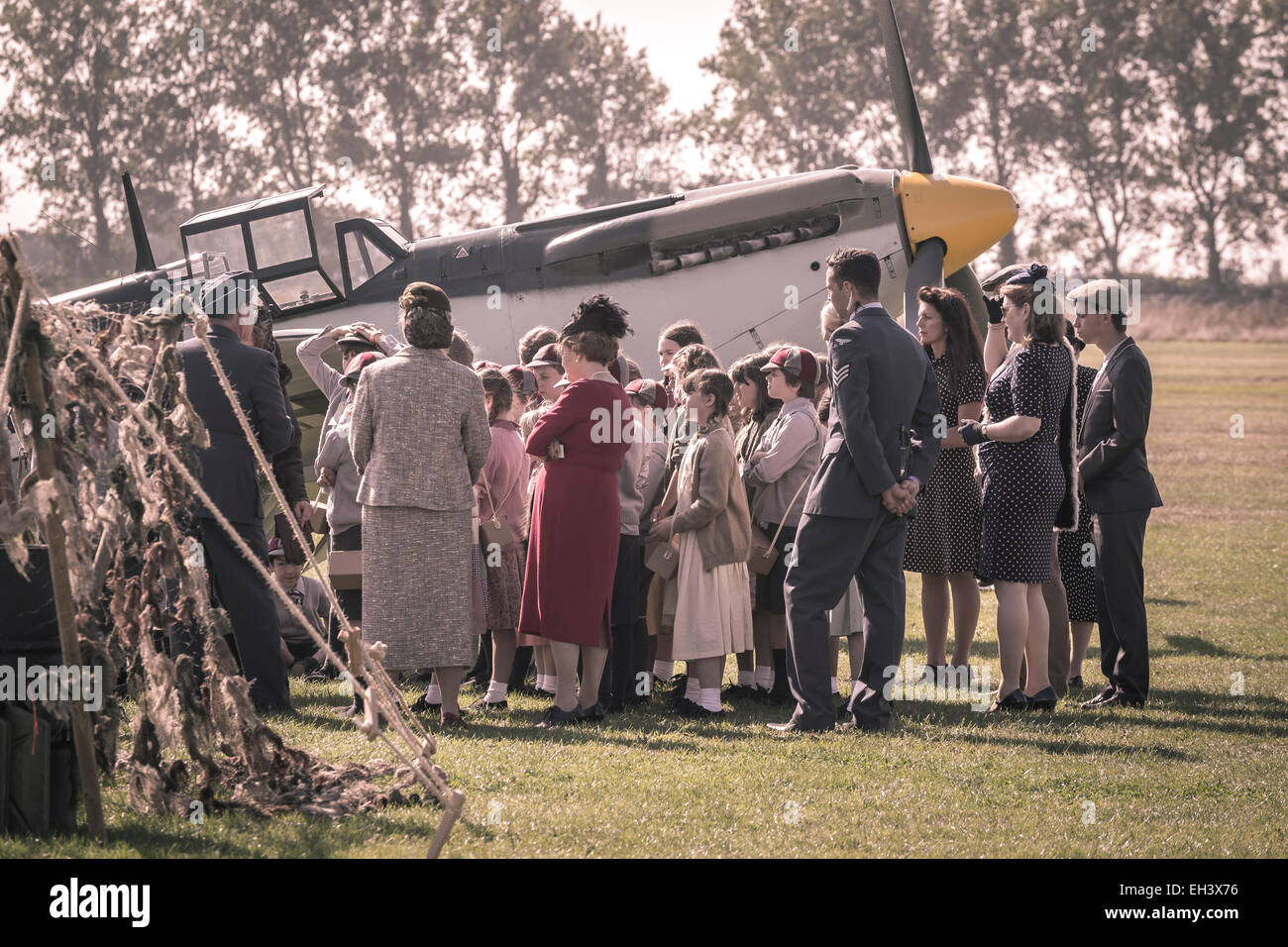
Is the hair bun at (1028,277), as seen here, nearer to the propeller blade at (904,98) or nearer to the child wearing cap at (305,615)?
the child wearing cap at (305,615)

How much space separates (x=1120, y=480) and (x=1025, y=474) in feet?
1.89

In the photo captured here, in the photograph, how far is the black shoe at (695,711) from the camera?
6002 mm

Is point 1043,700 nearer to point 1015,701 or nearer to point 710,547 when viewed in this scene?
point 1015,701

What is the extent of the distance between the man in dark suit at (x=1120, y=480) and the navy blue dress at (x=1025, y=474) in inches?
12.5

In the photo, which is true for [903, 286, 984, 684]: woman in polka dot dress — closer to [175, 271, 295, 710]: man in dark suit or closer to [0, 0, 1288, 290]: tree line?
[175, 271, 295, 710]: man in dark suit

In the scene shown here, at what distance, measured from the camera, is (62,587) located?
378cm

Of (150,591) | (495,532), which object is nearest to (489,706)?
(495,532)

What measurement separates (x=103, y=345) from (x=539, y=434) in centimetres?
183

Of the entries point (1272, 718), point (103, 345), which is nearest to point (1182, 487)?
point (1272, 718)

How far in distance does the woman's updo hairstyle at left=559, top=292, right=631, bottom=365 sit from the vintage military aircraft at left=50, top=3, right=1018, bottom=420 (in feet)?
16.2

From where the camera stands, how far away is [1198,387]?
32562 mm

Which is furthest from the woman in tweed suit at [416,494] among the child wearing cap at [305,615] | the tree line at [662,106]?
the tree line at [662,106]

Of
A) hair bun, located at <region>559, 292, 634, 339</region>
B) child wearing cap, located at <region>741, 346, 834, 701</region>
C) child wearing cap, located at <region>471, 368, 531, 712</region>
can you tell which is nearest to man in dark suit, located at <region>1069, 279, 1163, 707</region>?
child wearing cap, located at <region>741, 346, 834, 701</region>

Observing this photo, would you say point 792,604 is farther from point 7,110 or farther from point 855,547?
point 7,110
